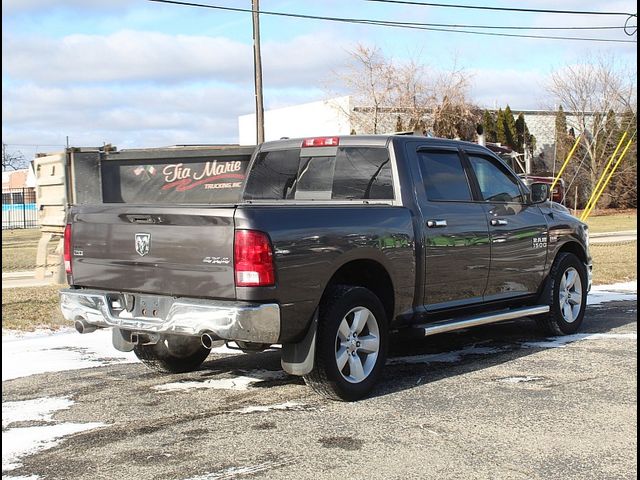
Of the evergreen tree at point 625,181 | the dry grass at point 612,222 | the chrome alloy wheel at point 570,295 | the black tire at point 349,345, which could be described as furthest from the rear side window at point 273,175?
the evergreen tree at point 625,181

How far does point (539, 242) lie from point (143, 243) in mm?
4082

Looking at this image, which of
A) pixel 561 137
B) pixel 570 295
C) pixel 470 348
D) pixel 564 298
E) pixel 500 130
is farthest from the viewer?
pixel 561 137

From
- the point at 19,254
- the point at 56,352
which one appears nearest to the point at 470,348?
→ the point at 56,352

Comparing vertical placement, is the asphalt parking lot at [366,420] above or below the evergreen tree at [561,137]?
below

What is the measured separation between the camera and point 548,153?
4106cm

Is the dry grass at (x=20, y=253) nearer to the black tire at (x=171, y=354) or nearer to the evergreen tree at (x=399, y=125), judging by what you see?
the black tire at (x=171, y=354)

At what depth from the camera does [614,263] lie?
15.5 metres

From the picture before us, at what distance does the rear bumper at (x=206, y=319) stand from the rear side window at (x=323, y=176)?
6.16 feet

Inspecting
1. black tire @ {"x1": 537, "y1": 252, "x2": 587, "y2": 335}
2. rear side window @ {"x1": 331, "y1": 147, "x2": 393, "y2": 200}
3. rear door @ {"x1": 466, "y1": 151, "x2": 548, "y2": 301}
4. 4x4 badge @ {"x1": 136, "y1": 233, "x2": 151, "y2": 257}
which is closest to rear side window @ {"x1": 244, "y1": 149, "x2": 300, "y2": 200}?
rear side window @ {"x1": 331, "y1": 147, "x2": 393, "y2": 200}

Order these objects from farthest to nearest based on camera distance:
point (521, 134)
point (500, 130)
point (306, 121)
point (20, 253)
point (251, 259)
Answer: point (306, 121) < point (521, 134) < point (500, 130) < point (20, 253) < point (251, 259)

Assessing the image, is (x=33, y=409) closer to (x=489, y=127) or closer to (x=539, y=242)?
(x=539, y=242)

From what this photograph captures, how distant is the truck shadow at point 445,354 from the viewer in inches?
262

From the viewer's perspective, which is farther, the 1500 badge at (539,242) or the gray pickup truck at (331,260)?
the 1500 badge at (539,242)

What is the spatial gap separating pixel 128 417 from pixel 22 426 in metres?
0.69
